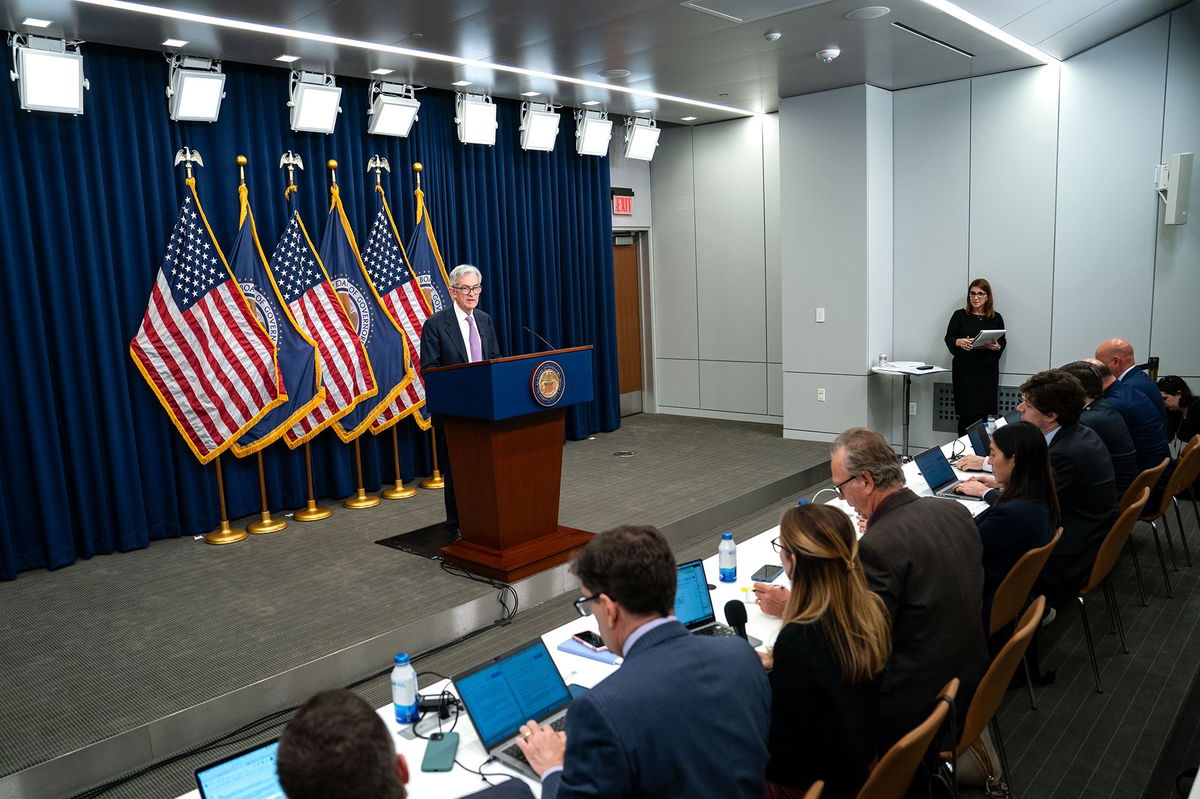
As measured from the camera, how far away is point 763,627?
Answer: 2.85 m

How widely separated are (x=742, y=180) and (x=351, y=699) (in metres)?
8.55

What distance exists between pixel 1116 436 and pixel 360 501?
5.03 metres

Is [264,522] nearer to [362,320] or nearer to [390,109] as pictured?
[362,320]

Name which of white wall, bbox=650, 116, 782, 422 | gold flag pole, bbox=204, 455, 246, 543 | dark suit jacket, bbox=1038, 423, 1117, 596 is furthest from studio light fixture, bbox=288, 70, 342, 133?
dark suit jacket, bbox=1038, 423, 1117, 596

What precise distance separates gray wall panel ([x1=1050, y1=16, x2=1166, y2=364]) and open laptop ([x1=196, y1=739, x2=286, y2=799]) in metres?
7.15

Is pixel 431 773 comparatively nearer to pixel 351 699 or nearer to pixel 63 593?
pixel 351 699

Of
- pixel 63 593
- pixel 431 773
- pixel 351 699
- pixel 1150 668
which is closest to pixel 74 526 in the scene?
pixel 63 593

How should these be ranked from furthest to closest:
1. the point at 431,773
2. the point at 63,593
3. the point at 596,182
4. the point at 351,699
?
the point at 596,182
the point at 63,593
the point at 431,773
the point at 351,699

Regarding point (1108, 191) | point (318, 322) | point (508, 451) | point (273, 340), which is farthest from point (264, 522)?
point (1108, 191)

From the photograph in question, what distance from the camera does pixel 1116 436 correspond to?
4547mm

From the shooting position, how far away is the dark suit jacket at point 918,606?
8.15 ft

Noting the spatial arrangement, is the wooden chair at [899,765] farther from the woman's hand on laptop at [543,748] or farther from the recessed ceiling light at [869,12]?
the recessed ceiling light at [869,12]

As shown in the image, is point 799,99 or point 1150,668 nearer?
point 1150,668

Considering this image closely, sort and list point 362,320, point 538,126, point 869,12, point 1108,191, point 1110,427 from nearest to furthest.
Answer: point 1110,427
point 869,12
point 362,320
point 1108,191
point 538,126
